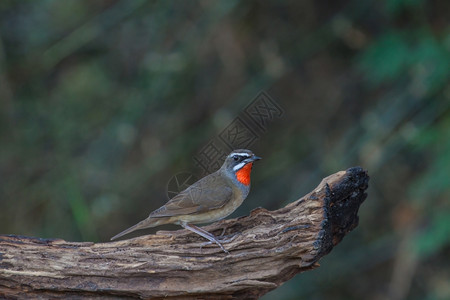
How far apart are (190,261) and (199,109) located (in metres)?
4.76

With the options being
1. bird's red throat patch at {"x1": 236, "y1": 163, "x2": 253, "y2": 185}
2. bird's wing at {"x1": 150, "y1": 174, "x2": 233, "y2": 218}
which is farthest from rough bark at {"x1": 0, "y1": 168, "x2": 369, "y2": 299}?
bird's red throat patch at {"x1": 236, "y1": 163, "x2": 253, "y2": 185}

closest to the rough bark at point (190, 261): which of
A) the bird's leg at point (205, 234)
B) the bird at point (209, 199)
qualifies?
the bird's leg at point (205, 234)

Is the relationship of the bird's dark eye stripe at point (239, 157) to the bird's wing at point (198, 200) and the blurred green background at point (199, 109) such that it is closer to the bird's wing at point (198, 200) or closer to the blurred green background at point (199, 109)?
the bird's wing at point (198, 200)

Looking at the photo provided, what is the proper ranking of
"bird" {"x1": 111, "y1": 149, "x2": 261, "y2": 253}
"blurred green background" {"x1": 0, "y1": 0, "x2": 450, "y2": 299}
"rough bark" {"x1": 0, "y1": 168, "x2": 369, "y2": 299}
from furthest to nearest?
1. "blurred green background" {"x1": 0, "y1": 0, "x2": 450, "y2": 299}
2. "bird" {"x1": 111, "y1": 149, "x2": 261, "y2": 253}
3. "rough bark" {"x1": 0, "y1": 168, "x2": 369, "y2": 299}

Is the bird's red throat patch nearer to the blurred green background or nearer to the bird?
the bird

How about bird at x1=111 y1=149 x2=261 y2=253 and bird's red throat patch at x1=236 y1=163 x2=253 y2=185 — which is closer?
bird at x1=111 y1=149 x2=261 y2=253

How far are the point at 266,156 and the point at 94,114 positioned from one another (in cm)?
256

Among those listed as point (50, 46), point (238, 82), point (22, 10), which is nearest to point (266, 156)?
point (238, 82)

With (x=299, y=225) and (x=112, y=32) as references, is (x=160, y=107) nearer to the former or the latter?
(x=112, y=32)

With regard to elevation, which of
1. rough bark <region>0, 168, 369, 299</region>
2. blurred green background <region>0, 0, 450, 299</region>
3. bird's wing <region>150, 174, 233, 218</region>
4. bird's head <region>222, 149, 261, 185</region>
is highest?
blurred green background <region>0, 0, 450, 299</region>

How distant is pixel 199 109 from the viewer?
8906 millimetres

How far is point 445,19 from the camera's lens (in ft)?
24.8

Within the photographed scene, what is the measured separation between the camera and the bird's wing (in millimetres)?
5012

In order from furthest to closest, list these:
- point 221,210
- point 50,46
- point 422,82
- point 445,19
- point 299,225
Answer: point 50,46 → point 445,19 → point 422,82 → point 221,210 → point 299,225
